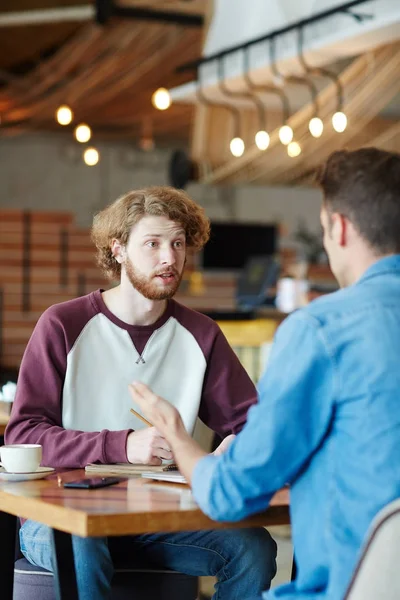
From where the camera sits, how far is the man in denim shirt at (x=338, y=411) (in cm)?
163

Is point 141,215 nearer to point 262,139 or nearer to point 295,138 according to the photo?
point 262,139

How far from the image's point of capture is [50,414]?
101 inches

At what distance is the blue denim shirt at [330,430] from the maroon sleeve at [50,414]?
70cm

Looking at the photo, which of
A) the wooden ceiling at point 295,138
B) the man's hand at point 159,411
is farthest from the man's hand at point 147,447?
the wooden ceiling at point 295,138

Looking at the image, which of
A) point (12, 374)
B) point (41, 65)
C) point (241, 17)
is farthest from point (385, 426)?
point (41, 65)

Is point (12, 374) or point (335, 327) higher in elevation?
point (335, 327)

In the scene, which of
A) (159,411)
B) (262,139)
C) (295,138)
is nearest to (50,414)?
(159,411)

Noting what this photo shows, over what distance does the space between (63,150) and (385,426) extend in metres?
14.4

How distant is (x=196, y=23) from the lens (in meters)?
8.73

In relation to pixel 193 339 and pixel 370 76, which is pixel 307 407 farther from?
pixel 370 76

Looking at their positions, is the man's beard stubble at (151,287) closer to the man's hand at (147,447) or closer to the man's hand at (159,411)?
the man's hand at (147,447)

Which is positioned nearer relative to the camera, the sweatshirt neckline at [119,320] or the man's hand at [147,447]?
the man's hand at [147,447]

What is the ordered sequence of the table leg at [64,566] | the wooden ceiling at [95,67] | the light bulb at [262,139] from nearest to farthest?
the table leg at [64,566]
the light bulb at [262,139]
the wooden ceiling at [95,67]

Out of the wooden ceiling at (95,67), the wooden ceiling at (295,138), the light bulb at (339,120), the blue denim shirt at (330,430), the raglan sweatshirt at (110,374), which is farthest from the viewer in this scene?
the wooden ceiling at (95,67)
